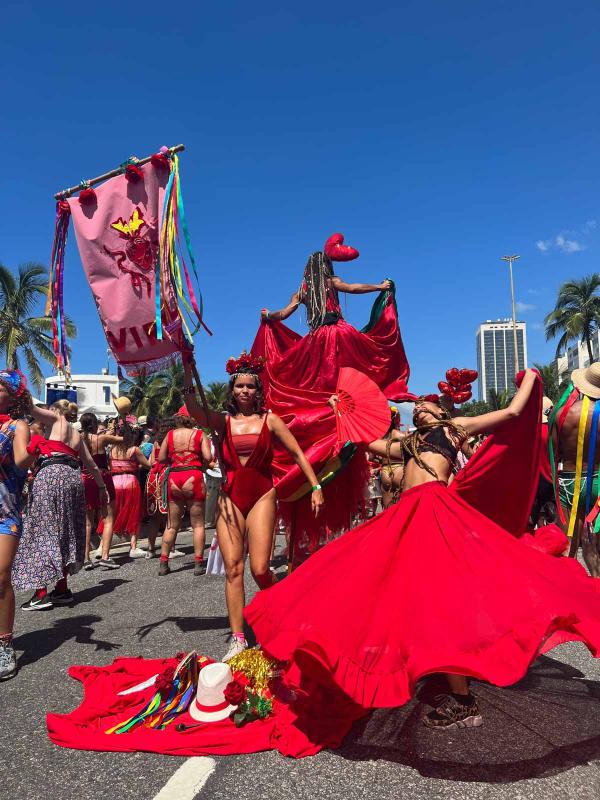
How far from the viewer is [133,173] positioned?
4.14 m

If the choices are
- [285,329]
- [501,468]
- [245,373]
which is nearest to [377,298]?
[285,329]

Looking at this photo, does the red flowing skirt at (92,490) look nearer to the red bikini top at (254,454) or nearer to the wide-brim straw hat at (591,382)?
the red bikini top at (254,454)

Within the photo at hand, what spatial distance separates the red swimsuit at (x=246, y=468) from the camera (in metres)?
3.97

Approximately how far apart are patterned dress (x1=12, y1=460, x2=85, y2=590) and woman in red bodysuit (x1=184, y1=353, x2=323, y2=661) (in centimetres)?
190

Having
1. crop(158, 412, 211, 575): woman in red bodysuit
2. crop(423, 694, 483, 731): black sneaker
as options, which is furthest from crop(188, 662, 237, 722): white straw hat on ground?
crop(158, 412, 211, 575): woman in red bodysuit

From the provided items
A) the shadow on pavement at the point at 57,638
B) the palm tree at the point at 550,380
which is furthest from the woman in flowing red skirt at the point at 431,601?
the palm tree at the point at 550,380

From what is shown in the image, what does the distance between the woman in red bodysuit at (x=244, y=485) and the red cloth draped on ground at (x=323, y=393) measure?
0.80 metres

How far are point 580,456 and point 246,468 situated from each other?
2.58 metres

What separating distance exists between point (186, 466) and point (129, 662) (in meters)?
3.97

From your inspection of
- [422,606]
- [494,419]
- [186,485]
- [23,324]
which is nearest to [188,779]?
[422,606]

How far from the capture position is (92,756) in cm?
265

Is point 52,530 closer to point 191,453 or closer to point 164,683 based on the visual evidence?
point 164,683

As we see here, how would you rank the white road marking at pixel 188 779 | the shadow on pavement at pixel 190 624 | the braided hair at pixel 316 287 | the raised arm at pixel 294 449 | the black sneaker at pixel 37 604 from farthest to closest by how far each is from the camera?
the black sneaker at pixel 37 604
the braided hair at pixel 316 287
the shadow on pavement at pixel 190 624
the raised arm at pixel 294 449
the white road marking at pixel 188 779

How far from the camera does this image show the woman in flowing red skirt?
91.2 inches
